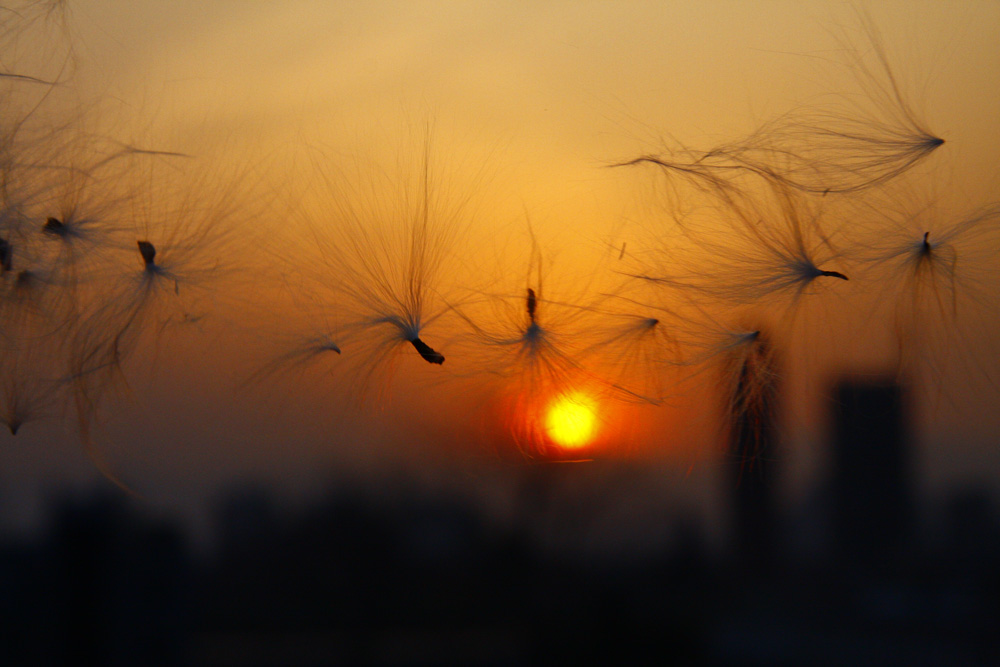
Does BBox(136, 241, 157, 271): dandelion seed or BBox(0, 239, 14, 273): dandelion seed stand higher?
BBox(136, 241, 157, 271): dandelion seed

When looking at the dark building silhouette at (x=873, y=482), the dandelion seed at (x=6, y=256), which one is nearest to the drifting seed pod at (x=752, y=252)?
the dark building silhouette at (x=873, y=482)

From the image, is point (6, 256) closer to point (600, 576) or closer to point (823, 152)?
point (600, 576)

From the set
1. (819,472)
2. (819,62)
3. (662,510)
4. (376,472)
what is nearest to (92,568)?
(376,472)

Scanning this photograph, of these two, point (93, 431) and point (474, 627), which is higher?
point (93, 431)

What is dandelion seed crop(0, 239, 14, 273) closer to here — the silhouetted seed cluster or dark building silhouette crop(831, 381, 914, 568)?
the silhouetted seed cluster

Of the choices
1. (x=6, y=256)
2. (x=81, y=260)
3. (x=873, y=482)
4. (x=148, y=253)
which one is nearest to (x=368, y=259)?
(x=148, y=253)

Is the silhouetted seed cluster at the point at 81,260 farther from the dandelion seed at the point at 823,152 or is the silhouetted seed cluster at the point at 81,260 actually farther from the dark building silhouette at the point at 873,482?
the dark building silhouette at the point at 873,482

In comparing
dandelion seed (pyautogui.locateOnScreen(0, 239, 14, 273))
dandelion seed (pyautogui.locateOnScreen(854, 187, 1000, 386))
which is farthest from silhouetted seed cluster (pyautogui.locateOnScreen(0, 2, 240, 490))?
dandelion seed (pyautogui.locateOnScreen(854, 187, 1000, 386))

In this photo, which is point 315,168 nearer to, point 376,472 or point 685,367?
point 376,472
